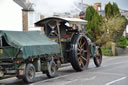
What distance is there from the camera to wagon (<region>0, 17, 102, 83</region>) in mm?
12031

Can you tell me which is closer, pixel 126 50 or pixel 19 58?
pixel 19 58

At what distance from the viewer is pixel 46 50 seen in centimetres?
1375

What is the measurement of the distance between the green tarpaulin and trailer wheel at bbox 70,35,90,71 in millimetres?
1292

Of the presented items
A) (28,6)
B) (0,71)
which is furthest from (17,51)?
(28,6)

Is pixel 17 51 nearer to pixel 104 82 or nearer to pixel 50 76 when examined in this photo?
pixel 50 76

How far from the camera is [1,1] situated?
83.6 ft

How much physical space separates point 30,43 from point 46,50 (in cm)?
112

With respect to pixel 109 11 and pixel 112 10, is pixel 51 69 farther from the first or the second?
pixel 112 10

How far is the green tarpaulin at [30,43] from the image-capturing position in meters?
12.1

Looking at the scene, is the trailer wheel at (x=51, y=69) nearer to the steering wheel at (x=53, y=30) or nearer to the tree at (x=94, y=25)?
the steering wheel at (x=53, y=30)

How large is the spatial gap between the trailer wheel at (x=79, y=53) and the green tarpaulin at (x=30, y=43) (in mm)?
1292

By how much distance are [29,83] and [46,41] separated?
2710 millimetres

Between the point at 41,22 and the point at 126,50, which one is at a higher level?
the point at 41,22

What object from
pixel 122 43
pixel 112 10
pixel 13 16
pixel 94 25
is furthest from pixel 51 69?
pixel 122 43
